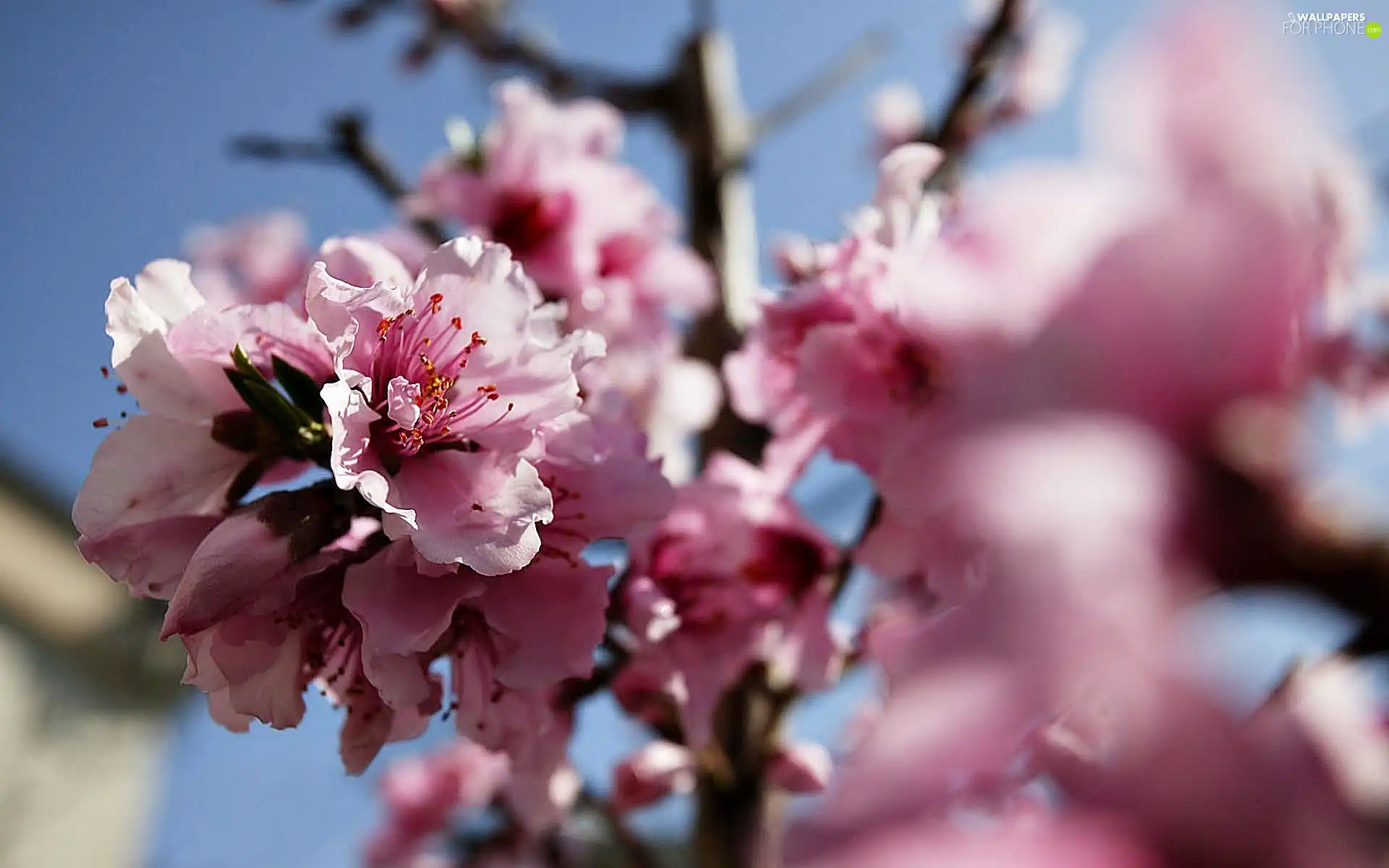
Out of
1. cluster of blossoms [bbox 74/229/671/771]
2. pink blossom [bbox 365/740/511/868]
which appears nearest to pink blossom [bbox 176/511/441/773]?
cluster of blossoms [bbox 74/229/671/771]

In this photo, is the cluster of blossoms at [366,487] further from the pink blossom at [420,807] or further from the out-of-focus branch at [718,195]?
the pink blossom at [420,807]

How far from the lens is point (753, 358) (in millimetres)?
668

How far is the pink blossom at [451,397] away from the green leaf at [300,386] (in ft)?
0.09

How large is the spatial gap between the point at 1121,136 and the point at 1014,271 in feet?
0.11

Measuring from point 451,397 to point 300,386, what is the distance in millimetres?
75

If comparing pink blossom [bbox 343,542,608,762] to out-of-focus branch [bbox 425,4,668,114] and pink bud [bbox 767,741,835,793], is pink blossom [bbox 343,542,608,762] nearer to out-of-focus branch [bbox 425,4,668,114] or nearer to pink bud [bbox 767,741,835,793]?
pink bud [bbox 767,741,835,793]

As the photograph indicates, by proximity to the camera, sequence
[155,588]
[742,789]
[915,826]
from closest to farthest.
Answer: [915,826]
[155,588]
[742,789]

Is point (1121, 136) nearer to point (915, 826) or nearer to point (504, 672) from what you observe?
point (915, 826)

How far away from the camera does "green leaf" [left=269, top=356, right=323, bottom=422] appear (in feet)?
1.54

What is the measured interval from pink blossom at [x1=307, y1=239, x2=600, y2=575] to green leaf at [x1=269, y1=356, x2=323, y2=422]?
3 cm

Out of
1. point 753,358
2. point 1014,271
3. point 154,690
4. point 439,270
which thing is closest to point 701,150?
point 753,358

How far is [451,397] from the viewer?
0.48 m

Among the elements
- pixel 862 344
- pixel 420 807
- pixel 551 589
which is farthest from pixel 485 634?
pixel 420 807

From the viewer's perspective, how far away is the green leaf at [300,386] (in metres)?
0.47
